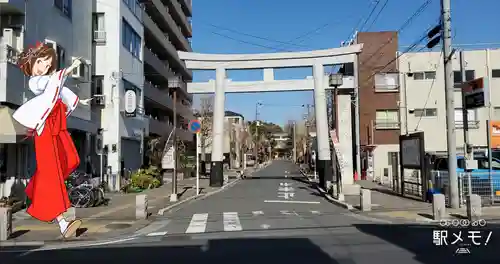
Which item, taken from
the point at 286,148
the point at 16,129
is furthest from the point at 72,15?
the point at 286,148

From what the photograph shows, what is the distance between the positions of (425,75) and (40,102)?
3361 cm

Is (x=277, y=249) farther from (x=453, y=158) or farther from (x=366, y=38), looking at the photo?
(x=366, y=38)

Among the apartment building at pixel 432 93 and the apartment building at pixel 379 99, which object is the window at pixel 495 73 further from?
the apartment building at pixel 379 99

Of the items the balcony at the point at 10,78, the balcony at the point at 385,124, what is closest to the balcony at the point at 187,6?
the balcony at the point at 385,124

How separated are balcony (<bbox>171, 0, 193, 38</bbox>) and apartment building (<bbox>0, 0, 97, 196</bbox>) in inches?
1201

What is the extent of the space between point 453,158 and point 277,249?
32.7 ft

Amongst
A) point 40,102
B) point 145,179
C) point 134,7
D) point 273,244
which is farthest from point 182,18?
point 273,244

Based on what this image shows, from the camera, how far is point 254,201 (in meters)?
20.8

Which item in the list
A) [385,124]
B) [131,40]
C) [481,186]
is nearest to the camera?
[481,186]

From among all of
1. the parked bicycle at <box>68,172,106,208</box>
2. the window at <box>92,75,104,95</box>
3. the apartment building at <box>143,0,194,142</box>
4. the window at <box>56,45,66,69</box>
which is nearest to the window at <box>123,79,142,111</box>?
the window at <box>92,75,104,95</box>

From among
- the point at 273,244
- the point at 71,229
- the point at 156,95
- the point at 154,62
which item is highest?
the point at 154,62

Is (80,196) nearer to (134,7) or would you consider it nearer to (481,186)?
(481,186)

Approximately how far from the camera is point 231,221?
555 inches

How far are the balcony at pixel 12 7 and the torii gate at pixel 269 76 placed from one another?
14217 millimetres
